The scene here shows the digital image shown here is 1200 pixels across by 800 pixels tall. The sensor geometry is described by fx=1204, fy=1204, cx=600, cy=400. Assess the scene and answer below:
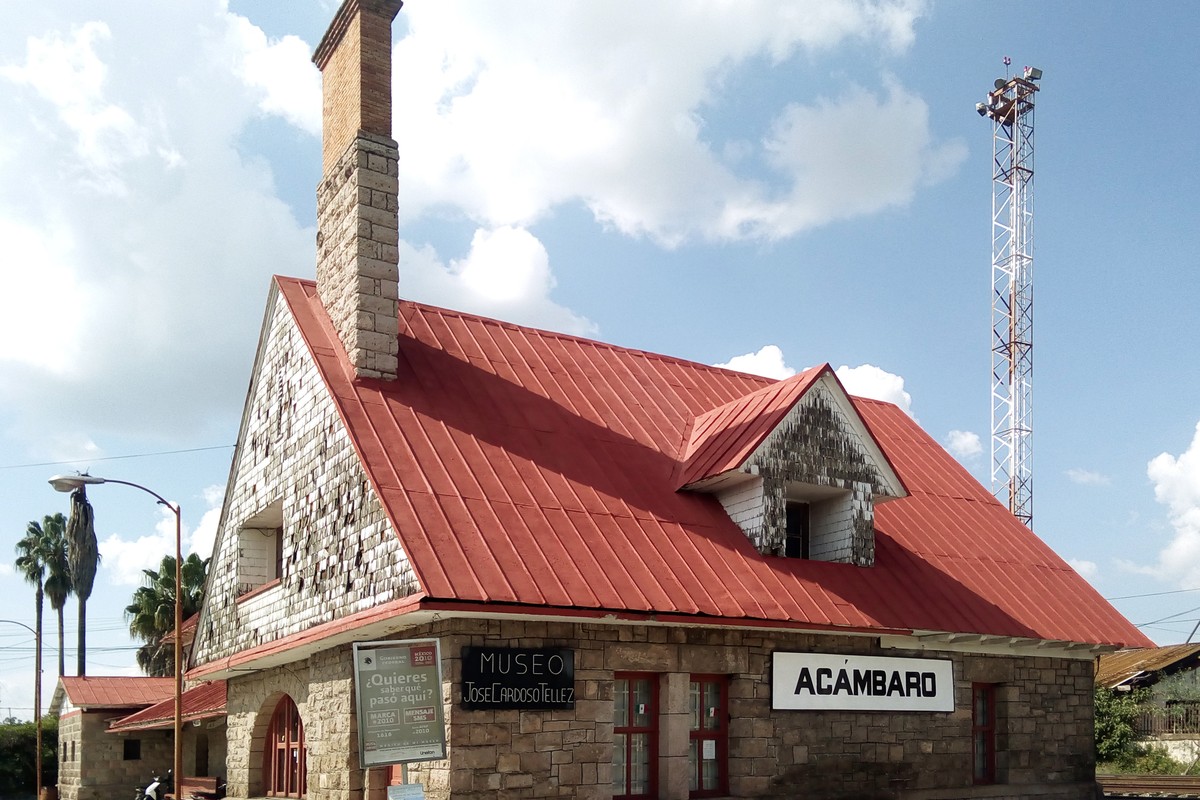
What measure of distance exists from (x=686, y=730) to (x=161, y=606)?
114 feet

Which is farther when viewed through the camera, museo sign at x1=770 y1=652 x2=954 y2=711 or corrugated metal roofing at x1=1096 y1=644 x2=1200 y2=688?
corrugated metal roofing at x1=1096 y1=644 x2=1200 y2=688

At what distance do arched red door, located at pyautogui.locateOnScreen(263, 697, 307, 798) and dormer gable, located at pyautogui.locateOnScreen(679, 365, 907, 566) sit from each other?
6601 millimetres

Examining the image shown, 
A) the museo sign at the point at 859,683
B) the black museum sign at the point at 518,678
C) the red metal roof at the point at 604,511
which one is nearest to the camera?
the black museum sign at the point at 518,678

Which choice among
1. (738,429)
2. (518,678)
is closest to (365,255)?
(738,429)

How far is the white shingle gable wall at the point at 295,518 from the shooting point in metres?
13.5

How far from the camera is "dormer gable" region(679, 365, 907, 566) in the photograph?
1579 cm

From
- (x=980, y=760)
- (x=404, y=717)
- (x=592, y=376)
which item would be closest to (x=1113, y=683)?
(x=980, y=760)

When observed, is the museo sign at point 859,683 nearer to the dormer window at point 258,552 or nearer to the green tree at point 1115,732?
the dormer window at point 258,552

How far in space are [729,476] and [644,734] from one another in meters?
3.53

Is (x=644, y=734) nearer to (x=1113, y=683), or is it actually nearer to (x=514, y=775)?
(x=514, y=775)

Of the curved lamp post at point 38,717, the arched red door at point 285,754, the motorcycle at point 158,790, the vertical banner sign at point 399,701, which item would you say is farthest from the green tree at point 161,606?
the vertical banner sign at point 399,701

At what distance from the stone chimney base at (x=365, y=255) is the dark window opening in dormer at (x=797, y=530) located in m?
6.08

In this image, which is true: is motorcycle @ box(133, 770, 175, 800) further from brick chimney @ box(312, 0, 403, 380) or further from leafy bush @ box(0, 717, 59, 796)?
leafy bush @ box(0, 717, 59, 796)

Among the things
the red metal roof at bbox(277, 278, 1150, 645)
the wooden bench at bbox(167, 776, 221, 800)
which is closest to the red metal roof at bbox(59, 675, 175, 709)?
the wooden bench at bbox(167, 776, 221, 800)
